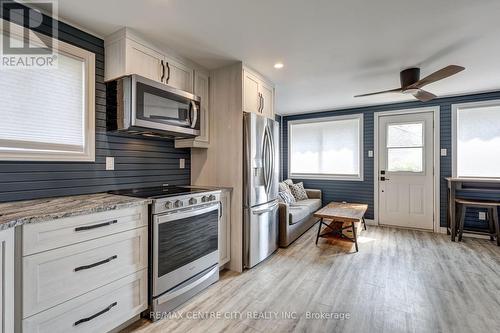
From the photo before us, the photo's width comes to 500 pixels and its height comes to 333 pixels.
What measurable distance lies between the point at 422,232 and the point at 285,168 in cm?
299

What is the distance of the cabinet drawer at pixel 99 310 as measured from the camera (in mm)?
1379

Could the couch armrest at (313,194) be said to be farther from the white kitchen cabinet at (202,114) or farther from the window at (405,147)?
the white kitchen cabinet at (202,114)

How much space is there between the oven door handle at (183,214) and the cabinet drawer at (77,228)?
0.13 metres

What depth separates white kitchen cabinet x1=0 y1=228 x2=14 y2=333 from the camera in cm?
119

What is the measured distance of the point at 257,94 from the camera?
10.3ft

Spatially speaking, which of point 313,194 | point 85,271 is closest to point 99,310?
point 85,271

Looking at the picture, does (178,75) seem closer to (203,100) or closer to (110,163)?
(203,100)

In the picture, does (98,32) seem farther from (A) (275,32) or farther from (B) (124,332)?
(B) (124,332)

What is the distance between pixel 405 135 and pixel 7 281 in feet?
18.3

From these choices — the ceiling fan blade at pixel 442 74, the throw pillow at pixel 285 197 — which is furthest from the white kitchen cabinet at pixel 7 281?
the ceiling fan blade at pixel 442 74

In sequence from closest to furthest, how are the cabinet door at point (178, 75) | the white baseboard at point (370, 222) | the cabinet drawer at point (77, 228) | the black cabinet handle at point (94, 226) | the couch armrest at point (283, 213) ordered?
the cabinet drawer at point (77, 228) < the black cabinet handle at point (94, 226) < the cabinet door at point (178, 75) < the couch armrest at point (283, 213) < the white baseboard at point (370, 222)

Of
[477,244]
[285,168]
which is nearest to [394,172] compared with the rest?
[477,244]

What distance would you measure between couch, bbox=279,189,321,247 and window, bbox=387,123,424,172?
1.73 meters

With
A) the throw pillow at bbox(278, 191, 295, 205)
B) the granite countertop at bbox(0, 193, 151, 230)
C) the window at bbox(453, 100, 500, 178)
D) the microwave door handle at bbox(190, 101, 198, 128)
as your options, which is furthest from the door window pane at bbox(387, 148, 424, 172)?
the granite countertop at bbox(0, 193, 151, 230)
